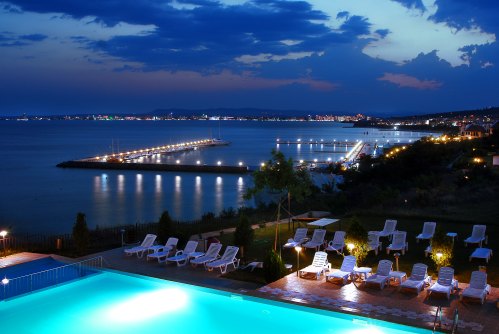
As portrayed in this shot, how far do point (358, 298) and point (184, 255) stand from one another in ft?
14.3

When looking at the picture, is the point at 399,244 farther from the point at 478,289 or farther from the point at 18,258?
the point at 18,258

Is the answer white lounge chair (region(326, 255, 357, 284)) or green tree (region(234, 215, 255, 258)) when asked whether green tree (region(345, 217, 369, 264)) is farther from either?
green tree (region(234, 215, 255, 258))

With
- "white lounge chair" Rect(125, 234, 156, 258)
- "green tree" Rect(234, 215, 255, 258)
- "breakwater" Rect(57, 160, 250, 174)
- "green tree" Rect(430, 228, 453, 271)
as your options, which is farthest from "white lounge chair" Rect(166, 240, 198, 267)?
"breakwater" Rect(57, 160, 250, 174)

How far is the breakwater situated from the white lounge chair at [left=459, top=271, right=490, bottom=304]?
165 ft

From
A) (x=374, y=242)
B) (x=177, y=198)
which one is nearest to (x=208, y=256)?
(x=374, y=242)

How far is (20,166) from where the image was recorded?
210 ft

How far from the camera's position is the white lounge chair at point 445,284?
8578 millimetres

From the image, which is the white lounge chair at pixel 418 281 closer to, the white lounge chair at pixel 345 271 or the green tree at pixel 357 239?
Result: the white lounge chair at pixel 345 271

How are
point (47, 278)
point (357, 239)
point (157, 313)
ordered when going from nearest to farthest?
point (157, 313) → point (47, 278) → point (357, 239)

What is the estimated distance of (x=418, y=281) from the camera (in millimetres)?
9055

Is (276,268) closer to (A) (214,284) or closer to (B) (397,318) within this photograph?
(A) (214,284)

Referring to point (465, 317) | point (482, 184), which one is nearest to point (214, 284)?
point (465, 317)

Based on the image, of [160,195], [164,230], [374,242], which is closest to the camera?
[374,242]

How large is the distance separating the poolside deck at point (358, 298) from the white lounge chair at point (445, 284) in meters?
0.15
